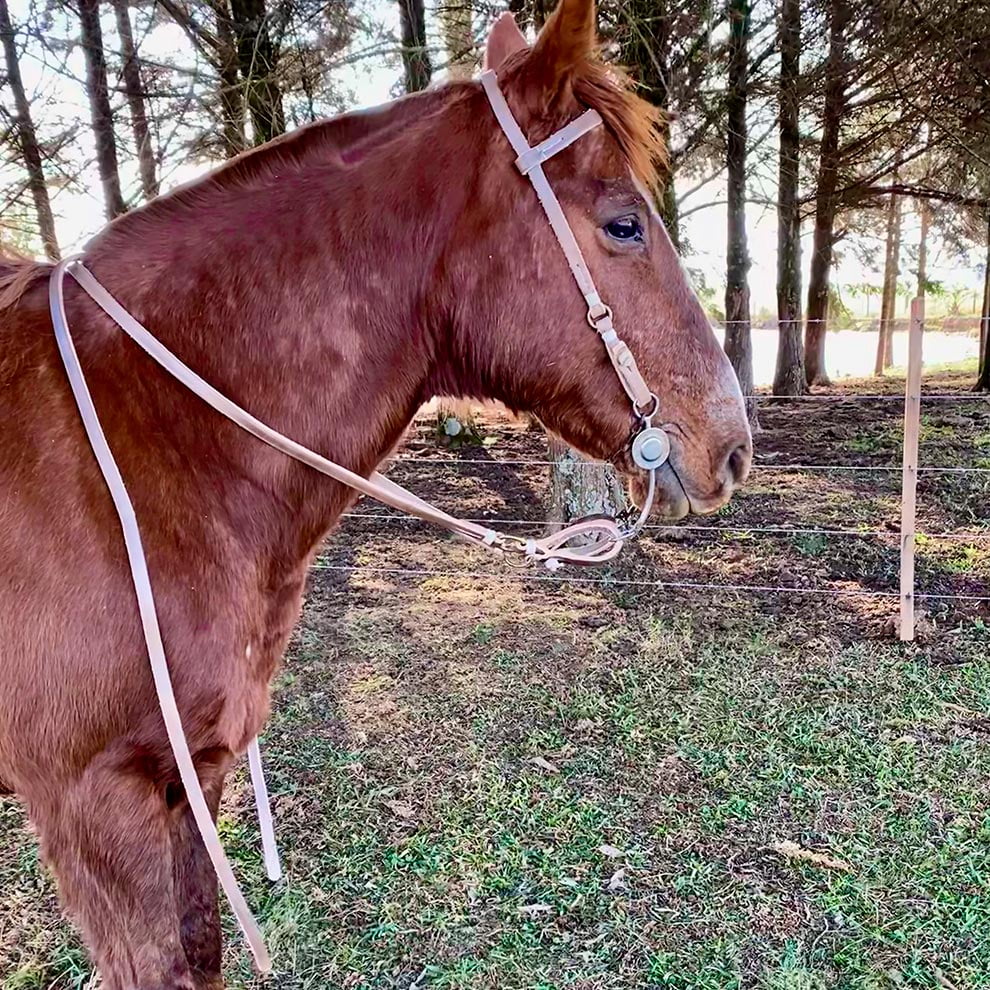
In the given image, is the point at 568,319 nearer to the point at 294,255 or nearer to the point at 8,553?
the point at 294,255

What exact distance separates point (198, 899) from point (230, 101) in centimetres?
485

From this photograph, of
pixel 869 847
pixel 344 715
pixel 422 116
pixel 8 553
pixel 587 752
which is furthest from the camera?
pixel 344 715

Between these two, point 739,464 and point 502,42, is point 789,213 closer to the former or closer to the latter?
point 502,42

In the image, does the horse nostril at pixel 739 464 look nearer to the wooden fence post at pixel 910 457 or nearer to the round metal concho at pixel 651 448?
the round metal concho at pixel 651 448

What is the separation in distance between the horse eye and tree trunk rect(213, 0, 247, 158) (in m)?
4.16

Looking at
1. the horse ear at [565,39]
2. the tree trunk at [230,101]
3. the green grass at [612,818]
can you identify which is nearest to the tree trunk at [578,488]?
the green grass at [612,818]

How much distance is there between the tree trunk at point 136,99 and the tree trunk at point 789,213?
4221 millimetres

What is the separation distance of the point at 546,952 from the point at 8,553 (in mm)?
1820

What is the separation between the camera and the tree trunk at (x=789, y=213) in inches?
270

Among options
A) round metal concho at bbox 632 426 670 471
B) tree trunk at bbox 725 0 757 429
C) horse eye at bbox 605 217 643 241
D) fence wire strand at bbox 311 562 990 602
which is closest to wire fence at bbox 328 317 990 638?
fence wire strand at bbox 311 562 990 602

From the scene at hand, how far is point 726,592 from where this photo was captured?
446 centimetres

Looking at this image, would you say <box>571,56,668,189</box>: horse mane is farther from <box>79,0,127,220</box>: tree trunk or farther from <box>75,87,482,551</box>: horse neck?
<box>79,0,127,220</box>: tree trunk

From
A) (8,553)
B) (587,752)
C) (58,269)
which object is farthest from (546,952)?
(58,269)

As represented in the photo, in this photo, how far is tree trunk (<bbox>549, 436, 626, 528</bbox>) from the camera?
16.1 feet
